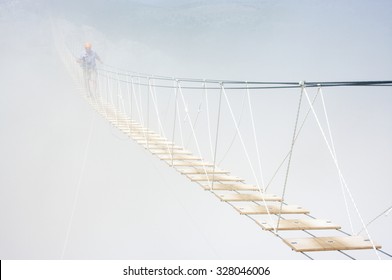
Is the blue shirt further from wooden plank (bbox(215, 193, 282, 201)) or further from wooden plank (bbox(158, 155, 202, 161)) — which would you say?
wooden plank (bbox(215, 193, 282, 201))

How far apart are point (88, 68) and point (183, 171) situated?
374 centimetres

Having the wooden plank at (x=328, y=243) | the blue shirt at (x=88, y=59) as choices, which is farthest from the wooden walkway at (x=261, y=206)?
the blue shirt at (x=88, y=59)

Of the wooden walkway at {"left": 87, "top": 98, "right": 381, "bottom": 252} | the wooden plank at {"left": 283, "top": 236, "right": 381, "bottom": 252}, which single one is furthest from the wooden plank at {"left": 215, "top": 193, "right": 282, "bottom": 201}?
the wooden plank at {"left": 283, "top": 236, "right": 381, "bottom": 252}

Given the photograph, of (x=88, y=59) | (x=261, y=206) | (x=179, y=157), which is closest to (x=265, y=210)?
(x=261, y=206)

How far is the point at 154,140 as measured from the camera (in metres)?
4.67

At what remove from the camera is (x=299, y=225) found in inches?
83.5

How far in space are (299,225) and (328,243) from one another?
0.93ft

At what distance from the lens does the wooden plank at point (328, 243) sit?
1.78 m

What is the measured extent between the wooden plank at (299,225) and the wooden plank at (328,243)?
0.16 metres

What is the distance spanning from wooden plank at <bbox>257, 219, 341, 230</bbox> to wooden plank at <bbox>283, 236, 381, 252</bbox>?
16 centimetres

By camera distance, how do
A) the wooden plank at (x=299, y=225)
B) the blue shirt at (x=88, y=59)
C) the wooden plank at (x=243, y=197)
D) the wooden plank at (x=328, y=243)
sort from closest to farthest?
the wooden plank at (x=328, y=243)
the wooden plank at (x=299, y=225)
the wooden plank at (x=243, y=197)
the blue shirt at (x=88, y=59)

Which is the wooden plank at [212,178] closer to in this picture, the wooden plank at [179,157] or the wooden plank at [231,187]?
the wooden plank at [231,187]
